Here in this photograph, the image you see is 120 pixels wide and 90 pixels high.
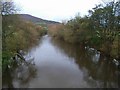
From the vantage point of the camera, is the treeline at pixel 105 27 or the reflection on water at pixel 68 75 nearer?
the reflection on water at pixel 68 75

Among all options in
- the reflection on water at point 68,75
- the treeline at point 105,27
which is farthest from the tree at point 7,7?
the treeline at point 105,27

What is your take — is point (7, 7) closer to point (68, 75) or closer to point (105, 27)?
point (68, 75)

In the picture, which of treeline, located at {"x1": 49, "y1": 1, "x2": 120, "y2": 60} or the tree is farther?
treeline, located at {"x1": 49, "y1": 1, "x2": 120, "y2": 60}

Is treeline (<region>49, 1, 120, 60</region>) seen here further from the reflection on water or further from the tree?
the tree

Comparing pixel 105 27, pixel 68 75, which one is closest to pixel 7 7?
pixel 68 75

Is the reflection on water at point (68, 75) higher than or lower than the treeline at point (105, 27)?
lower

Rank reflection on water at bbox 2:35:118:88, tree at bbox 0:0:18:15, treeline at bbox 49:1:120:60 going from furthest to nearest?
treeline at bbox 49:1:120:60
tree at bbox 0:0:18:15
reflection on water at bbox 2:35:118:88

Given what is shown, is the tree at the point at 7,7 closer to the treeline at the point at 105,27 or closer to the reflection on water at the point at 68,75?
the reflection on water at the point at 68,75

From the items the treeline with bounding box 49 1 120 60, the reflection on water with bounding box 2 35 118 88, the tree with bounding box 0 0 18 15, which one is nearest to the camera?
the reflection on water with bounding box 2 35 118 88

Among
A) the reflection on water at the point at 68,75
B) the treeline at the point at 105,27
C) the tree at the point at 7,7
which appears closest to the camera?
the reflection on water at the point at 68,75

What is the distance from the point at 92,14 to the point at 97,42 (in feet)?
17.0

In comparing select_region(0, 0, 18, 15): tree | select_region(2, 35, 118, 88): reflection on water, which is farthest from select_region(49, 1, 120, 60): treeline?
select_region(0, 0, 18, 15): tree

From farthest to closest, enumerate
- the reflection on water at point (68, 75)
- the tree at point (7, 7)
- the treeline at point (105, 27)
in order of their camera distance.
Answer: the treeline at point (105, 27) < the tree at point (7, 7) < the reflection on water at point (68, 75)

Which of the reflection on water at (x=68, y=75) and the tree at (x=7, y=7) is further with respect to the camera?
the tree at (x=7, y=7)
